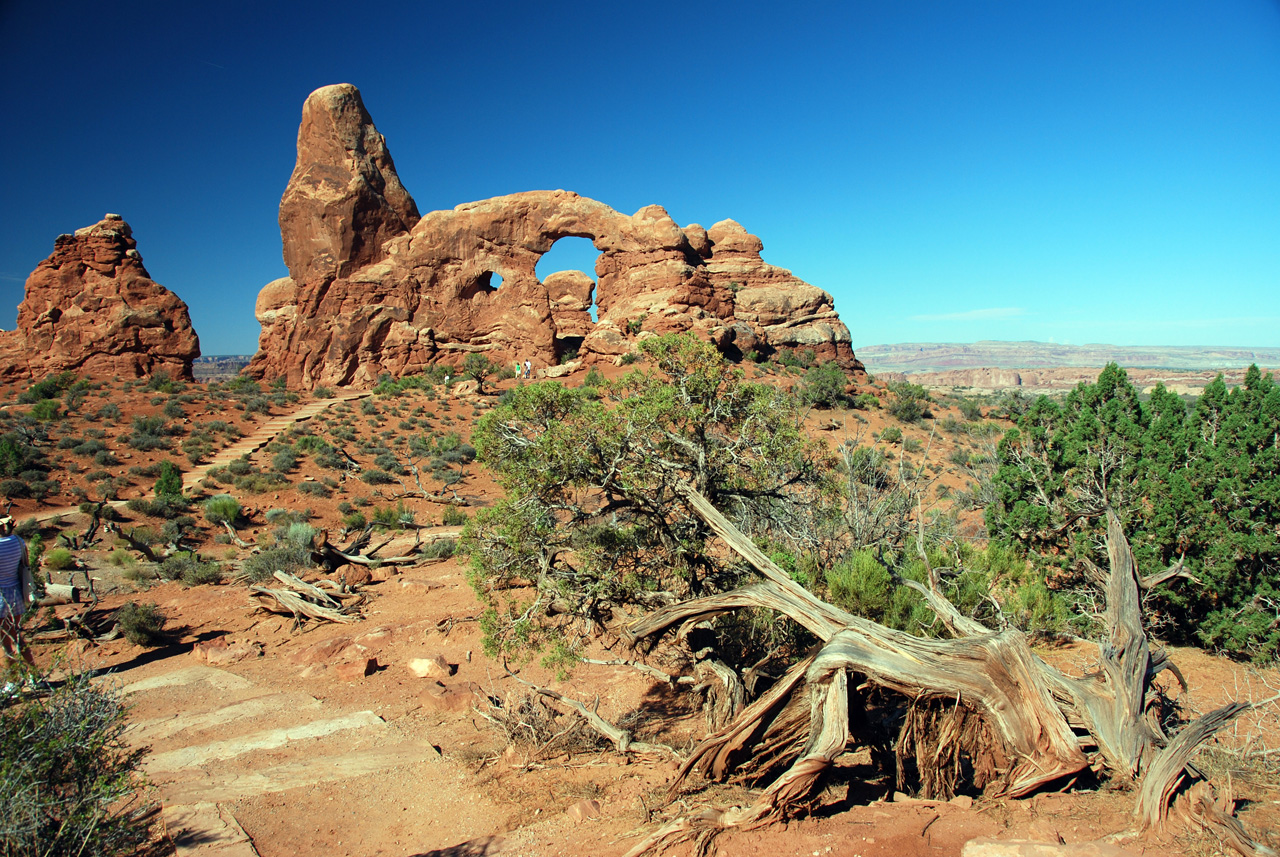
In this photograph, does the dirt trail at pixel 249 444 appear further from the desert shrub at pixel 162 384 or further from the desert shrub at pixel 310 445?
the desert shrub at pixel 162 384

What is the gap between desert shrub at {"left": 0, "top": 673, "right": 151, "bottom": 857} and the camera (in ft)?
9.86

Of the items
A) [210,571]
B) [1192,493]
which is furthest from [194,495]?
[1192,493]

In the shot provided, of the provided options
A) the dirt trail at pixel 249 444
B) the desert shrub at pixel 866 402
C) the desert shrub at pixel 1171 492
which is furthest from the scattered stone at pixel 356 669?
the desert shrub at pixel 866 402

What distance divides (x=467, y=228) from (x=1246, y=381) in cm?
3437

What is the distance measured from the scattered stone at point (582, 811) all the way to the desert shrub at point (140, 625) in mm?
7529

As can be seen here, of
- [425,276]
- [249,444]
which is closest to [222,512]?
[249,444]

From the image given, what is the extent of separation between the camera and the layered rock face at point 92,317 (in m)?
30.4

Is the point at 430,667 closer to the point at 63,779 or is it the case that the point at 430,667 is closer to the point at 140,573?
the point at 63,779

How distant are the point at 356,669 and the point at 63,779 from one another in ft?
15.5

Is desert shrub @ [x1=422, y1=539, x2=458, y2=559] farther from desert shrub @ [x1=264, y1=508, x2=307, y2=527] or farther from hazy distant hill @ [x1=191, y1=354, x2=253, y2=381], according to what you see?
hazy distant hill @ [x1=191, y1=354, x2=253, y2=381]

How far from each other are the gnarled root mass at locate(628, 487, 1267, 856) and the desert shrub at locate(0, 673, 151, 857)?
2860 millimetres

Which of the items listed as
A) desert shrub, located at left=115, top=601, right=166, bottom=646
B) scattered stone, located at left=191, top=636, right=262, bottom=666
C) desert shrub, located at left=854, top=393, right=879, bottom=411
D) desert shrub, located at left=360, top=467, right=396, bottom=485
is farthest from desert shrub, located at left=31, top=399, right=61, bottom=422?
desert shrub, located at left=854, top=393, right=879, bottom=411

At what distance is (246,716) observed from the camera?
6.88m

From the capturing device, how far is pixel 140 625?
29.2 feet
